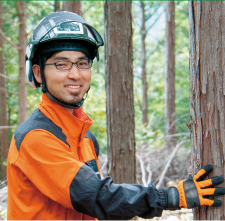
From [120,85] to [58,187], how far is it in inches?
97.1

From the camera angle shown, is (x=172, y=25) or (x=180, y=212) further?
(x=172, y=25)

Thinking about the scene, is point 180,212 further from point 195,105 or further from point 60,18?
point 60,18

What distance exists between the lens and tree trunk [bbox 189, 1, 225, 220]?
1506 millimetres

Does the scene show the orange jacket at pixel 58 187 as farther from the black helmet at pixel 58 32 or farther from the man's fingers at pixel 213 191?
the black helmet at pixel 58 32

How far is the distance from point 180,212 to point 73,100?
3.39m

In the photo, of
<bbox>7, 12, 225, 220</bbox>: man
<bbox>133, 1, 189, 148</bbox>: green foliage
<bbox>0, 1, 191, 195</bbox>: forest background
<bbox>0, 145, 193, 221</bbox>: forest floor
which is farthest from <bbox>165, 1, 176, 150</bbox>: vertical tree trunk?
<bbox>7, 12, 225, 220</bbox>: man

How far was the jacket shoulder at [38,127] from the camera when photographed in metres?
1.61

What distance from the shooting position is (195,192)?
1.48 meters

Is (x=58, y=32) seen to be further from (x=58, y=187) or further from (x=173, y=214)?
(x=173, y=214)

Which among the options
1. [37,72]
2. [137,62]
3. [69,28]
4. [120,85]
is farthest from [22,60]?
[137,62]

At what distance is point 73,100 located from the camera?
6.36ft

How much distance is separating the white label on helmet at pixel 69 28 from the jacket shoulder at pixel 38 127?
659 mm

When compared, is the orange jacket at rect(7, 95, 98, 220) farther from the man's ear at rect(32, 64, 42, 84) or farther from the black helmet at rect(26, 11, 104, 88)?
the black helmet at rect(26, 11, 104, 88)

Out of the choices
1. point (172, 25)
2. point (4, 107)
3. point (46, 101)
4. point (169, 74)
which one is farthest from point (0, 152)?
point (46, 101)
